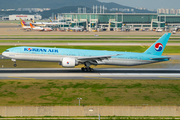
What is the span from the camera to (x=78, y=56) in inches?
2028

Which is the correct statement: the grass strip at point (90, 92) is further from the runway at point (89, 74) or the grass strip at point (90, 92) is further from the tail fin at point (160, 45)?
the tail fin at point (160, 45)

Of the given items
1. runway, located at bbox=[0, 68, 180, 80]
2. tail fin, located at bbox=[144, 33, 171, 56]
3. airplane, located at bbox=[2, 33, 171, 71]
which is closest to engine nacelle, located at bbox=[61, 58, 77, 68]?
airplane, located at bbox=[2, 33, 171, 71]

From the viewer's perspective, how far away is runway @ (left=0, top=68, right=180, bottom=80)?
48.2 m

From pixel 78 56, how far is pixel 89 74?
13.7 feet

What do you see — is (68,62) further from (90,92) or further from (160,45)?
(160,45)

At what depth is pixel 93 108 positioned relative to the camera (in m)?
28.7

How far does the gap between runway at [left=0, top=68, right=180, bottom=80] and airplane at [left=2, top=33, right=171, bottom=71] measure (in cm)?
207

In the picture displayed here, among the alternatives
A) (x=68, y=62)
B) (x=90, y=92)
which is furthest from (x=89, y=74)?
(x=90, y=92)

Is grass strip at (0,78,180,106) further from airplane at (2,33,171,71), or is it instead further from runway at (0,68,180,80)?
airplane at (2,33,171,71)

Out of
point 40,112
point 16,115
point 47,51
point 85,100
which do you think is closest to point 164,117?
point 85,100

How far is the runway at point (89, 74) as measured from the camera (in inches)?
1897

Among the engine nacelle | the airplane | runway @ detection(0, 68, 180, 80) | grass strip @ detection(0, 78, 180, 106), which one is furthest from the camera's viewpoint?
the airplane

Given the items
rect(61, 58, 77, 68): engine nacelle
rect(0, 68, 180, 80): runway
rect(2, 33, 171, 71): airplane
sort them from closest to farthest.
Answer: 1. rect(0, 68, 180, 80): runway
2. rect(61, 58, 77, 68): engine nacelle
3. rect(2, 33, 171, 71): airplane

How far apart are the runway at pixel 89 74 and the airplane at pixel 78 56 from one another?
2.07 meters
